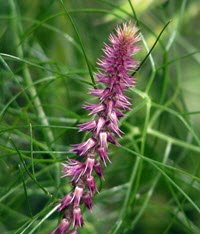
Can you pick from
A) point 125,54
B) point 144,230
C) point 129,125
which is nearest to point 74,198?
point 125,54

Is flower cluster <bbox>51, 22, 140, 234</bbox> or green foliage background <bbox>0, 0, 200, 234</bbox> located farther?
green foliage background <bbox>0, 0, 200, 234</bbox>

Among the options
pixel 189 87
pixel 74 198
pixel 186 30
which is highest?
pixel 186 30

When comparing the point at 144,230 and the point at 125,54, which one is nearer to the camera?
the point at 125,54

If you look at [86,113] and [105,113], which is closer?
[105,113]

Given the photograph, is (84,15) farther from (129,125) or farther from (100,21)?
(129,125)
